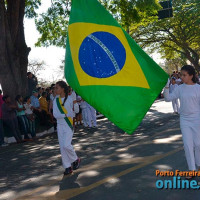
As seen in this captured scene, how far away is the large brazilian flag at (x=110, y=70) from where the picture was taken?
18.6 ft

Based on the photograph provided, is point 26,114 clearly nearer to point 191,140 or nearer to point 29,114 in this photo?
point 29,114

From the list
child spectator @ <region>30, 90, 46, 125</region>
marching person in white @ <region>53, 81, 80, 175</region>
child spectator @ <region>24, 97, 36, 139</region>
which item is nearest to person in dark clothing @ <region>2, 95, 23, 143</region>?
child spectator @ <region>24, 97, 36, 139</region>

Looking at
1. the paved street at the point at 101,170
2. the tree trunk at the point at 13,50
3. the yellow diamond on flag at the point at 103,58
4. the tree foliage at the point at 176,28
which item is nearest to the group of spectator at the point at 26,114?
the tree trunk at the point at 13,50

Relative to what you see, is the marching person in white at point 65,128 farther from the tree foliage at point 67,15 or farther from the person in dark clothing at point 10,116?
the tree foliage at point 67,15

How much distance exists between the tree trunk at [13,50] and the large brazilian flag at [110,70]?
408 inches

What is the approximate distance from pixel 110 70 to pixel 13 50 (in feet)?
36.3

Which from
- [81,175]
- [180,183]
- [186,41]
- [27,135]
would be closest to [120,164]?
[81,175]

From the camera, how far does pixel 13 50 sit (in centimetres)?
1603

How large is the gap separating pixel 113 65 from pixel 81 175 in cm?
224

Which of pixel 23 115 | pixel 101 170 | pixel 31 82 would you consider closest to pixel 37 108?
pixel 23 115

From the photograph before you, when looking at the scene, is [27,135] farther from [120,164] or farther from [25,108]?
[120,164]

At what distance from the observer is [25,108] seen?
13.9 m

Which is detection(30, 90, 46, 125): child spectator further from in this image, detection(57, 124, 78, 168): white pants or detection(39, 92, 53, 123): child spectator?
detection(57, 124, 78, 168): white pants

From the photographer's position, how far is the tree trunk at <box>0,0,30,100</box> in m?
15.6
